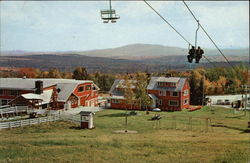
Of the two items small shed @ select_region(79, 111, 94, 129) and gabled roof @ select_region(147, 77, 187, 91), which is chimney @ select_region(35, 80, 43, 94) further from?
gabled roof @ select_region(147, 77, 187, 91)

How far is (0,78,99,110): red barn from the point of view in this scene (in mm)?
7160

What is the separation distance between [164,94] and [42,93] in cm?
880

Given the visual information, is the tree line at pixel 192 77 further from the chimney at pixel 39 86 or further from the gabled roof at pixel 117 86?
the chimney at pixel 39 86

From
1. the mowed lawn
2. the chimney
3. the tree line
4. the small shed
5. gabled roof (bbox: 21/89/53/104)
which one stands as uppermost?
the tree line

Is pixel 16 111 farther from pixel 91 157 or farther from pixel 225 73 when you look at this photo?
pixel 225 73

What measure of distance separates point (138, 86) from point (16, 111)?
26.2ft

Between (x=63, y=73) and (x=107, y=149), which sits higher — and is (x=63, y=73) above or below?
above

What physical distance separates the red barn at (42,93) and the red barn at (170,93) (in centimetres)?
580

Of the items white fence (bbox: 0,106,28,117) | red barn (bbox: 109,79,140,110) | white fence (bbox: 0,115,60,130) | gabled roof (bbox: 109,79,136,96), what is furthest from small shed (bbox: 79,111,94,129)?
gabled roof (bbox: 109,79,136,96)

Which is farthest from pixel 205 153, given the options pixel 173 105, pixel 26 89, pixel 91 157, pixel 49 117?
pixel 173 105

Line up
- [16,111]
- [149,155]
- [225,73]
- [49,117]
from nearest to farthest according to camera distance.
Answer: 1. [149,155]
2. [16,111]
3. [49,117]
4. [225,73]

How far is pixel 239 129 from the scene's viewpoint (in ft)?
33.8

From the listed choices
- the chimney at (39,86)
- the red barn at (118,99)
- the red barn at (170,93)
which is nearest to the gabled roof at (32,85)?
the chimney at (39,86)

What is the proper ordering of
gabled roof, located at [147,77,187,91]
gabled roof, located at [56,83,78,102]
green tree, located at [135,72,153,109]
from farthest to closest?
gabled roof, located at [147,77,187,91] < green tree, located at [135,72,153,109] < gabled roof, located at [56,83,78,102]
